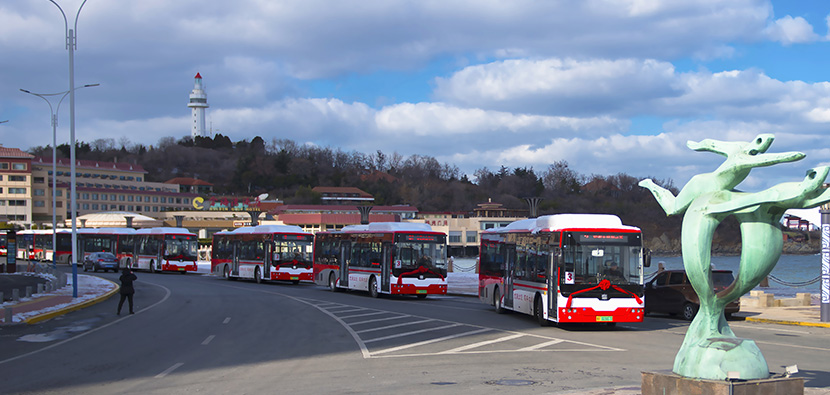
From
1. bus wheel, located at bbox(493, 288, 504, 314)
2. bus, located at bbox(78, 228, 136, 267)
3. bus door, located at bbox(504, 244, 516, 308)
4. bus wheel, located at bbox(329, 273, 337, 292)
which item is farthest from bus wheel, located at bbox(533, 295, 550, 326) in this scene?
bus, located at bbox(78, 228, 136, 267)

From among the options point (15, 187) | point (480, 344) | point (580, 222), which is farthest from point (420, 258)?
point (15, 187)

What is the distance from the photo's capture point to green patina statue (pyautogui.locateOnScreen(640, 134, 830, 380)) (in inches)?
359

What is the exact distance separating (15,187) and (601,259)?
393 feet

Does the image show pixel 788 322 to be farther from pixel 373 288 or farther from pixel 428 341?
pixel 373 288

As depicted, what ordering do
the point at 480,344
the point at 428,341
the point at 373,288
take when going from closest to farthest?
the point at 480,344 < the point at 428,341 < the point at 373,288

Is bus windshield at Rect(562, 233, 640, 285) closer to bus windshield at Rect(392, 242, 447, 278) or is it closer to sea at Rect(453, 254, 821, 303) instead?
sea at Rect(453, 254, 821, 303)

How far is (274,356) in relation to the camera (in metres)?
15.4

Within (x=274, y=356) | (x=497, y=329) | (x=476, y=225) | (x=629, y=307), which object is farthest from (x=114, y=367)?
(x=476, y=225)

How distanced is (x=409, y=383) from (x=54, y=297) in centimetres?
2281

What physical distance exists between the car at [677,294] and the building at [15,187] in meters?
114

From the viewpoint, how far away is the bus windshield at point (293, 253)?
4269 cm

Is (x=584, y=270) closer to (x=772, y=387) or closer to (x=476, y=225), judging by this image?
(x=772, y=387)

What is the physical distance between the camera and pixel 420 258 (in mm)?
31516

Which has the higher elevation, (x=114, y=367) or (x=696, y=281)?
(x=696, y=281)
